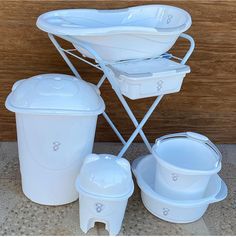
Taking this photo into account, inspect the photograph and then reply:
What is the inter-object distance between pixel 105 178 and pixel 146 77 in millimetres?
414

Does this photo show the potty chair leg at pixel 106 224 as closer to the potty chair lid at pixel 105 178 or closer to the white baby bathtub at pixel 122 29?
the potty chair lid at pixel 105 178

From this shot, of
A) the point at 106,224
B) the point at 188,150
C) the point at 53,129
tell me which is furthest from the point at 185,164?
the point at 53,129

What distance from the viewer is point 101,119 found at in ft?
7.27

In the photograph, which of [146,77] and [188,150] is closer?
[146,77]

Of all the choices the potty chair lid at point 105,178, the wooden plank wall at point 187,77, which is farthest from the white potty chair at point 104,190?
the wooden plank wall at point 187,77

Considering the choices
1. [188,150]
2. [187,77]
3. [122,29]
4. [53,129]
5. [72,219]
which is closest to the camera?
[122,29]

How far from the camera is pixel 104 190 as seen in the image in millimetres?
1468

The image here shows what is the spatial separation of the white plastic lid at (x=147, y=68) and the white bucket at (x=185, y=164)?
1.11ft

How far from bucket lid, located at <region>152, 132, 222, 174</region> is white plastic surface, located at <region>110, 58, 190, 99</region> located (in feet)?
0.96

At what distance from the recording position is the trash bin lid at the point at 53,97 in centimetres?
150

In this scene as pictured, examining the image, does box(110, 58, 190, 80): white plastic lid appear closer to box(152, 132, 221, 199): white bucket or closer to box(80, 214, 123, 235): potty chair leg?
box(152, 132, 221, 199): white bucket

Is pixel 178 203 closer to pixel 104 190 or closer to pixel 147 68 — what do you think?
pixel 104 190

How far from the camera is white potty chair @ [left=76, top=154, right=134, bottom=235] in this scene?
147cm

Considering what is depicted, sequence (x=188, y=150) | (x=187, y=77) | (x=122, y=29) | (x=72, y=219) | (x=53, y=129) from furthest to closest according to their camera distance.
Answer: (x=187, y=77), (x=188, y=150), (x=72, y=219), (x=53, y=129), (x=122, y=29)
